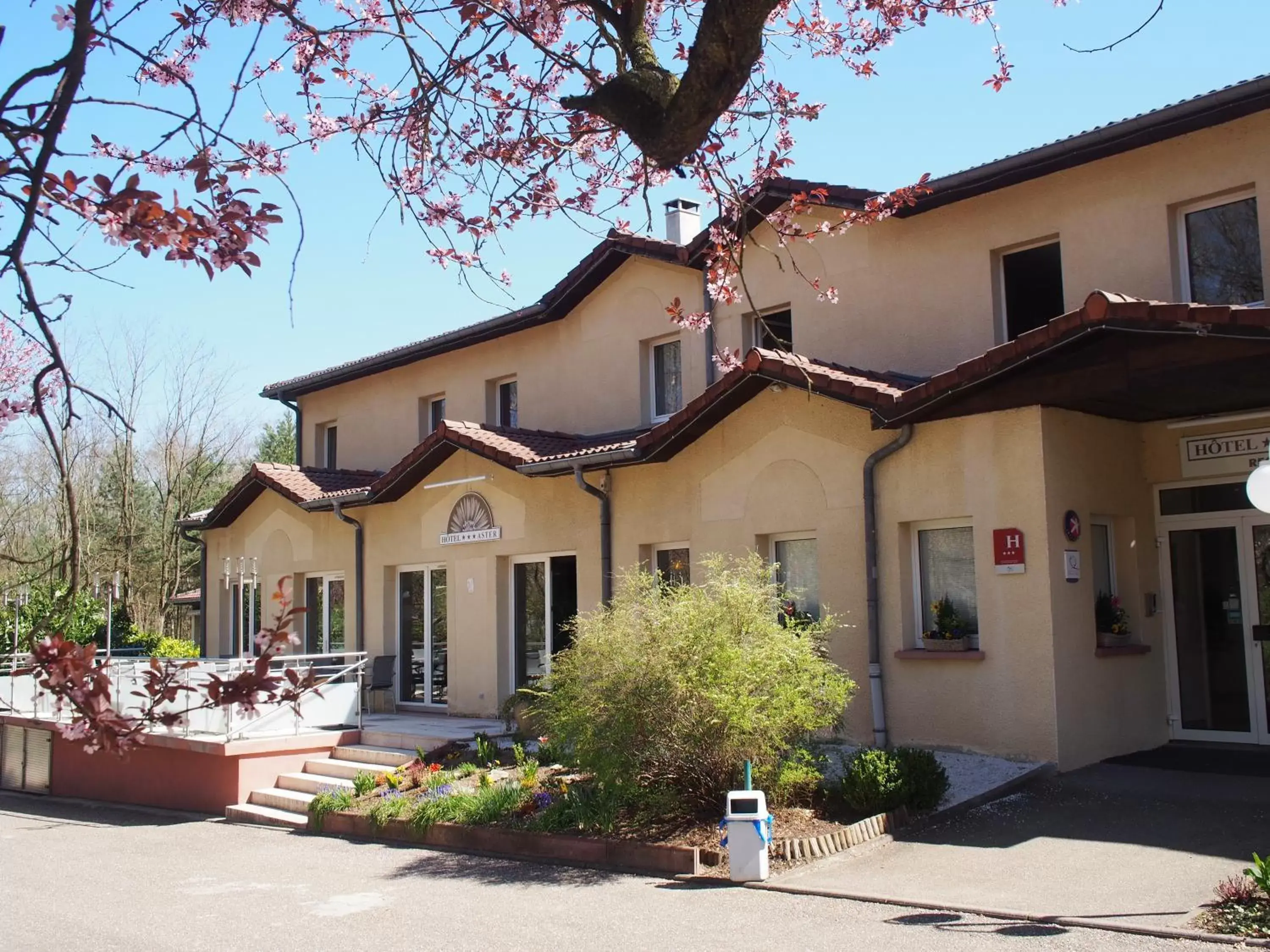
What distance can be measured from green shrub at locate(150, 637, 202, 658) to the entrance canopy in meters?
15.4

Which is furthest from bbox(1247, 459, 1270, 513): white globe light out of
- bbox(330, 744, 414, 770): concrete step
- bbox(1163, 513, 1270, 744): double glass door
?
bbox(330, 744, 414, 770): concrete step

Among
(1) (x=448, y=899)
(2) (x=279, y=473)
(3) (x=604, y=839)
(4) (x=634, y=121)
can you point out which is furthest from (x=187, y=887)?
(2) (x=279, y=473)

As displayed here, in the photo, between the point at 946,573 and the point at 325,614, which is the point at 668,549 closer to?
the point at 946,573

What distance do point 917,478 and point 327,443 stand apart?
14.8 metres

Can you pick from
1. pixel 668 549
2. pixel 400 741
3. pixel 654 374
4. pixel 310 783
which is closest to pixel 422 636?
pixel 400 741

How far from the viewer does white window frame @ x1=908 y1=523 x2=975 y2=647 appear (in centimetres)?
1199

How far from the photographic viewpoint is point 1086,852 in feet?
28.1

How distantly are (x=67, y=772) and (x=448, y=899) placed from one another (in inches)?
440

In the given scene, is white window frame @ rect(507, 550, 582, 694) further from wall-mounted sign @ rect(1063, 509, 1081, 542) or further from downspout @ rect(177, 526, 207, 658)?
downspout @ rect(177, 526, 207, 658)

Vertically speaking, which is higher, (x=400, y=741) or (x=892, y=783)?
(x=892, y=783)

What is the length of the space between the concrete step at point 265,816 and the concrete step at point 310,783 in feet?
1.27

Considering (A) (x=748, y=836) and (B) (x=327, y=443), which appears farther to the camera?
(B) (x=327, y=443)

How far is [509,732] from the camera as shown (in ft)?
48.1

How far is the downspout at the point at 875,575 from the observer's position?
475 inches
